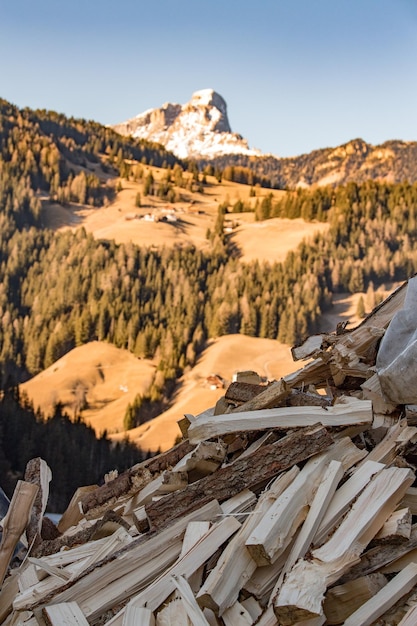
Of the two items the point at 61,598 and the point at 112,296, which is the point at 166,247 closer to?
the point at 112,296

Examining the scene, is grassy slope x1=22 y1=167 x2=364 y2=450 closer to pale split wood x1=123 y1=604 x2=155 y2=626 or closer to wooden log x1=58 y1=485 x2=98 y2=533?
wooden log x1=58 y1=485 x2=98 y2=533

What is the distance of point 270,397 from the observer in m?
2.81

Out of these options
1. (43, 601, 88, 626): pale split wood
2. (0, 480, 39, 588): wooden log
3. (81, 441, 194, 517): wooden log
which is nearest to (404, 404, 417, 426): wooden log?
(81, 441, 194, 517): wooden log

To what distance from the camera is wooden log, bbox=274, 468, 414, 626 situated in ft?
5.82

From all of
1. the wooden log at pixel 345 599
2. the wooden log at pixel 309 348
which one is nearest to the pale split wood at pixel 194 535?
the wooden log at pixel 345 599

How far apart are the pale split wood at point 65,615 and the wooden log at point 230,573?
39cm

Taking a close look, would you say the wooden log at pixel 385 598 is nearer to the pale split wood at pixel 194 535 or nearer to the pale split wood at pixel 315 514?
the pale split wood at pixel 315 514

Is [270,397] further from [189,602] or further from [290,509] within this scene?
[189,602]

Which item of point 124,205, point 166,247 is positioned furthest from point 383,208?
point 124,205

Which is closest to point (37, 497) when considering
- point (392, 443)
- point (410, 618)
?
point (392, 443)

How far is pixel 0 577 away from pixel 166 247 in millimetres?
35468

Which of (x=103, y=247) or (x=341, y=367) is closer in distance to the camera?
(x=341, y=367)

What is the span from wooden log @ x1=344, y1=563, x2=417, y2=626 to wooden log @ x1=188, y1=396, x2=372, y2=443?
0.69m

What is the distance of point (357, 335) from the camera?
329 cm
